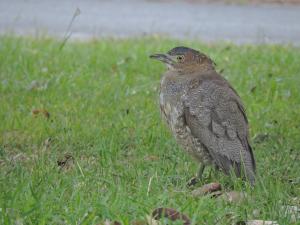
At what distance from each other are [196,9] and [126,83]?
244 inches

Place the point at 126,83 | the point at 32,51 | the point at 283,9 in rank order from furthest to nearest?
1. the point at 283,9
2. the point at 32,51
3. the point at 126,83

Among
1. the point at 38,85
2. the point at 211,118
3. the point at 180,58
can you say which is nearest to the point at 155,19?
the point at 38,85

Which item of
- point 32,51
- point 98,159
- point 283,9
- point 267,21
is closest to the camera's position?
point 98,159

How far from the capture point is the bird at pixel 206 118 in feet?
16.0

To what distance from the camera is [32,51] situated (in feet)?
29.7

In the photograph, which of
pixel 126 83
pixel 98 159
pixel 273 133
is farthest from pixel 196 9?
pixel 98 159

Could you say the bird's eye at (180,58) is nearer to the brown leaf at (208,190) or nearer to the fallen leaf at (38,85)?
the brown leaf at (208,190)

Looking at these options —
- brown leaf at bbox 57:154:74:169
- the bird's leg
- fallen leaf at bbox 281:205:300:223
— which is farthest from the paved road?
→ fallen leaf at bbox 281:205:300:223

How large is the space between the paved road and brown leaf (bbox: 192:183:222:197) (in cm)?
622

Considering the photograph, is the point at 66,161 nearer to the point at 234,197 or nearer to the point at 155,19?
the point at 234,197

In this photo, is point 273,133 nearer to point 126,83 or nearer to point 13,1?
point 126,83

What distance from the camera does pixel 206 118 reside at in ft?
16.3

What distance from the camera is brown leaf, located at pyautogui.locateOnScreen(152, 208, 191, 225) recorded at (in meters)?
3.94

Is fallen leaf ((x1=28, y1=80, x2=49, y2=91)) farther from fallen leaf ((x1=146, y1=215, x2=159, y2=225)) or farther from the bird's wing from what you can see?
fallen leaf ((x1=146, y1=215, x2=159, y2=225))
